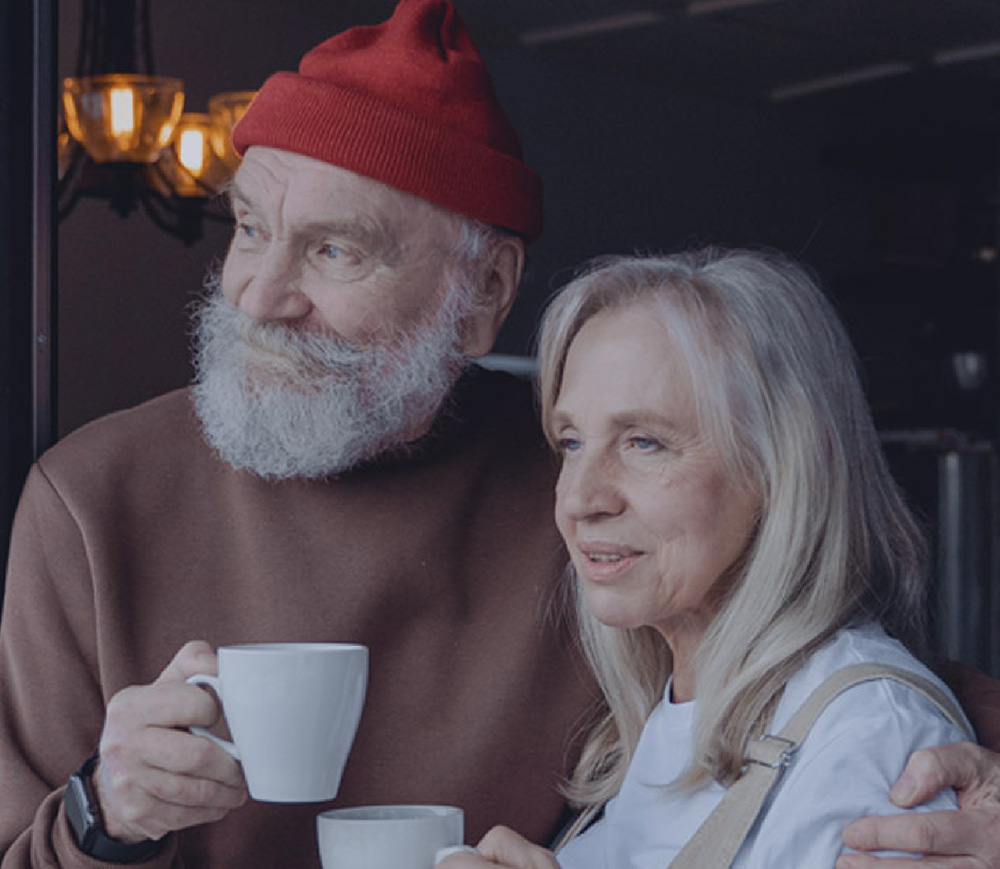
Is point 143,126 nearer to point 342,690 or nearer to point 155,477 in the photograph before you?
point 155,477

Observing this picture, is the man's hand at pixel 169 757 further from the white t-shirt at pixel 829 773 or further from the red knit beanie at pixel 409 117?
the red knit beanie at pixel 409 117

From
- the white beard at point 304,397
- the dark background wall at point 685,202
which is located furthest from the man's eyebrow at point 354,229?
the dark background wall at point 685,202

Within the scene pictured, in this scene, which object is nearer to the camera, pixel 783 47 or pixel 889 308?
pixel 783 47

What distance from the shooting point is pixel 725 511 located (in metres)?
1.30

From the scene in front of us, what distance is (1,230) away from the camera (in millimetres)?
1550

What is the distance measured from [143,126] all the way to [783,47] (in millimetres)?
2711

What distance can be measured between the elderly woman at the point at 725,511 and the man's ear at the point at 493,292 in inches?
13.0

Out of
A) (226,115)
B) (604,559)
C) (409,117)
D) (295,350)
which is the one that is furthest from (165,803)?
(226,115)

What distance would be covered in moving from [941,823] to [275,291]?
2.67 feet

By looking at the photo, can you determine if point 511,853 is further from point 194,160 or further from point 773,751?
point 194,160

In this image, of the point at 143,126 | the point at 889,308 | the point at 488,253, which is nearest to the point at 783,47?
the point at 889,308

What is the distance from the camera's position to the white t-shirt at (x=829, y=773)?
1.11 metres

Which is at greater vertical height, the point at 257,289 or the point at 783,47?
the point at 783,47

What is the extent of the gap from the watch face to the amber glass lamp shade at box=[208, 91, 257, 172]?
8.34ft
